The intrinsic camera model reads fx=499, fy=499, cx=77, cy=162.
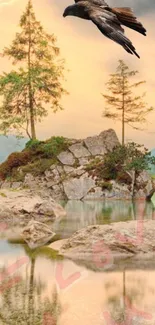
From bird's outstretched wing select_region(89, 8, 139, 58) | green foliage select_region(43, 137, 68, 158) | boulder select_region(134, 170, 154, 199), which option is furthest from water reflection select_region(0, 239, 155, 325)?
green foliage select_region(43, 137, 68, 158)

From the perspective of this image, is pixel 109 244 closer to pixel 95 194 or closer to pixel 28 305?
pixel 28 305

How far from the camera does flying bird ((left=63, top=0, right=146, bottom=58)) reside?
13.9 feet

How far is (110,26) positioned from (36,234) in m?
9.77

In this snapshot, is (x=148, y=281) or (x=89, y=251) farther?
(x=89, y=251)

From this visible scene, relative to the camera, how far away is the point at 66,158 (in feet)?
120

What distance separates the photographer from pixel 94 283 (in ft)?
27.8

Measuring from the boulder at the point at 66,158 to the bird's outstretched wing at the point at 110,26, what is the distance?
103ft

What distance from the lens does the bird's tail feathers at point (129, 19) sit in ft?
14.4

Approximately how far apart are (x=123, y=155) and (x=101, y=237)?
24.3m

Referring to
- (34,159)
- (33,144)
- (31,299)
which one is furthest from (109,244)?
(33,144)

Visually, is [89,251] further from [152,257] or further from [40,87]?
[40,87]

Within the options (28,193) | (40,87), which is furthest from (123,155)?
(28,193)

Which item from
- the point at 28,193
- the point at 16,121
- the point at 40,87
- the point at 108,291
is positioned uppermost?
the point at 40,87
